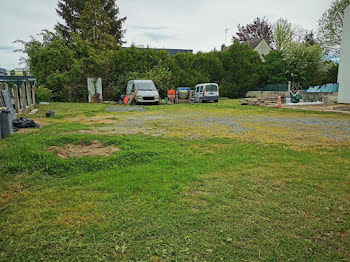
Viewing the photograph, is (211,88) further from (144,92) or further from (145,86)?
(144,92)

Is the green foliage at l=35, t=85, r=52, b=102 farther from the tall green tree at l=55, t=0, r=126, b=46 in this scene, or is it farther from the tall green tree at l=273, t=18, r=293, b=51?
the tall green tree at l=273, t=18, r=293, b=51

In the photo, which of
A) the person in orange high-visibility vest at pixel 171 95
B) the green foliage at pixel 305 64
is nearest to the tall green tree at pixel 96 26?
the person in orange high-visibility vest at pixel 171 95

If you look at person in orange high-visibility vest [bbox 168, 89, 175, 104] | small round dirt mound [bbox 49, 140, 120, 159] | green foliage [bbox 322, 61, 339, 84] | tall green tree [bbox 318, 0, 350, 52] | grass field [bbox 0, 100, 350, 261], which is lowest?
grass field [bbox 0, 100, 350, 261]

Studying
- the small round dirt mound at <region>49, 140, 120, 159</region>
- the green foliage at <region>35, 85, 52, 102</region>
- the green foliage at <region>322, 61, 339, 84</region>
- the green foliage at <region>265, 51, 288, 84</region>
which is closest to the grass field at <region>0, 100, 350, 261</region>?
the small round dirt mound at <region>49, 140, 120, 159</region>

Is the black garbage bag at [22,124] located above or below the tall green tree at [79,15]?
below

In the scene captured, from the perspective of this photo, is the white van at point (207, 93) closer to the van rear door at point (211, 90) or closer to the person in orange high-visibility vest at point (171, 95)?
the van rear door at point (211, 90)

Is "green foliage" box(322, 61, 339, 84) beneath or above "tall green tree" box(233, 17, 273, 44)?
beneath

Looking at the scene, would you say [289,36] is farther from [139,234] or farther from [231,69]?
[139,234]

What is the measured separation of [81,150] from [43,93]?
15939 millimetres

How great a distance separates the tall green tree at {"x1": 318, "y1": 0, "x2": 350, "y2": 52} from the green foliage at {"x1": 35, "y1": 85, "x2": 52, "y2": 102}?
34.6m

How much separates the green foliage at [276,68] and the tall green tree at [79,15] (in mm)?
21301

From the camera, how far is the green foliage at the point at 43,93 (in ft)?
60.7

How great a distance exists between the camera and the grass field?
228 centimetres

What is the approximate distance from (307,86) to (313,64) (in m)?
2.12
